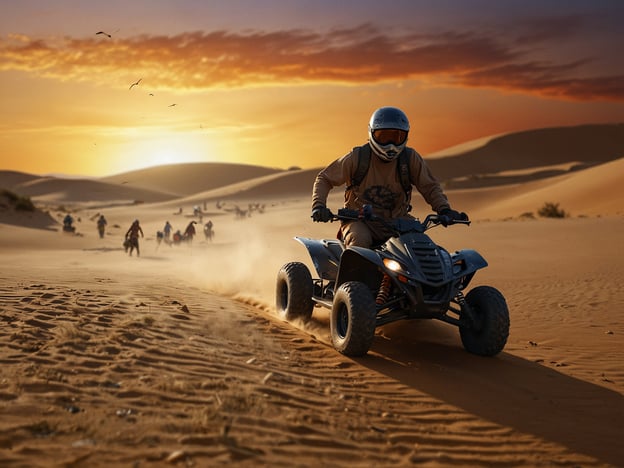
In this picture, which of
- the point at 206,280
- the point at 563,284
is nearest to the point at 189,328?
the point at 206,280

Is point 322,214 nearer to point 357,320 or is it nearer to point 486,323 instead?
point 357,320

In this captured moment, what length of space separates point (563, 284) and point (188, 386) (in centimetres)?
962

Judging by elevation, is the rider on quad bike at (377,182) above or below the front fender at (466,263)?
above

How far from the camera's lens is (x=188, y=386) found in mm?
4289

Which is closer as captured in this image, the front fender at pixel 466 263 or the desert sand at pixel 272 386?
the desert sand at pixel 272 386

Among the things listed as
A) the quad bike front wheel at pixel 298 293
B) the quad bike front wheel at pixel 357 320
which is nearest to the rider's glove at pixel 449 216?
the quad bike front wheel at pixel 357 320

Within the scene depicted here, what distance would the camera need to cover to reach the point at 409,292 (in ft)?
18.0

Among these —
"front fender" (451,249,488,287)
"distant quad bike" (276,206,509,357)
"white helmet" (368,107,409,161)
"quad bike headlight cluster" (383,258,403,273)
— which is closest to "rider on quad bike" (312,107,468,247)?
"white helmet" (368,107,409,161)

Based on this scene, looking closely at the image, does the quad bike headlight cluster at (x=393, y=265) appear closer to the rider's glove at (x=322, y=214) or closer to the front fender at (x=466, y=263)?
the front fender at (x=466, y=263)

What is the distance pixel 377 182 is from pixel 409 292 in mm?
1667

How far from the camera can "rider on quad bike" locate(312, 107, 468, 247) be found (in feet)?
21.0

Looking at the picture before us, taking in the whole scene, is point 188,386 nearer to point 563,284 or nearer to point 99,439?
point 99,439

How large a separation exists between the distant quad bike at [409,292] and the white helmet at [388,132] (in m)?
0.77

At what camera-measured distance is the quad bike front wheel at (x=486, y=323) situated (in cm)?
586
